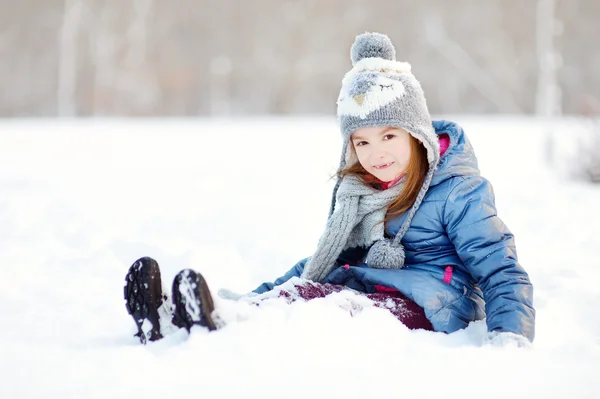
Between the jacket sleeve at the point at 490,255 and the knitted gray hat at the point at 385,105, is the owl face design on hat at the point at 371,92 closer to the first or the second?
the knitted gray hat at the point at 385,105

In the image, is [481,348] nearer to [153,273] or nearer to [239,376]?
[239,376]

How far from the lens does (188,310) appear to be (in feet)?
4.32

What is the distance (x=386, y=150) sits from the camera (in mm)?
1771

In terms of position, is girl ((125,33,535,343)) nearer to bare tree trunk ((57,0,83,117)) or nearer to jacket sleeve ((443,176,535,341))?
jacket sleeve ((443,176,535,341))

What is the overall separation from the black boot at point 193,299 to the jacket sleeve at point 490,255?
677 millimetres

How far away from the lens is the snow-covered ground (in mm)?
1227

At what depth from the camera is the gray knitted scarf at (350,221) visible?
5.90ft

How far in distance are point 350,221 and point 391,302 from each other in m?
0.30

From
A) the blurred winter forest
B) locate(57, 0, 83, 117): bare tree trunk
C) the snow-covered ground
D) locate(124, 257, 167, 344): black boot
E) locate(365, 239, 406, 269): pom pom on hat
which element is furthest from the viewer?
locate(57, 0, 83, 117): bare tree trunk

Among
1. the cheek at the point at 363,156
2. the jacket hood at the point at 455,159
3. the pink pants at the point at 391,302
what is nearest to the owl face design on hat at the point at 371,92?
the cheek at the point at 363,156

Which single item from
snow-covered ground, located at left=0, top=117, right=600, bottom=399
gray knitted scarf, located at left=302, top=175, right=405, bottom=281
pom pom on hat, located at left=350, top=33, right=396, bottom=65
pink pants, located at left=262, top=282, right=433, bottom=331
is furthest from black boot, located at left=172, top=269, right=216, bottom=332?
pom pom on hat, located at left=350, top=33, right=396, bottom=65

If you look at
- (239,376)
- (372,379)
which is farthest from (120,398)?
(372,379)

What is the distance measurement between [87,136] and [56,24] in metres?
2.33

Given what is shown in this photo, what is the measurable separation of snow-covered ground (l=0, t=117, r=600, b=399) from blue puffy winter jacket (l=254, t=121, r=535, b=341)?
8 cm
